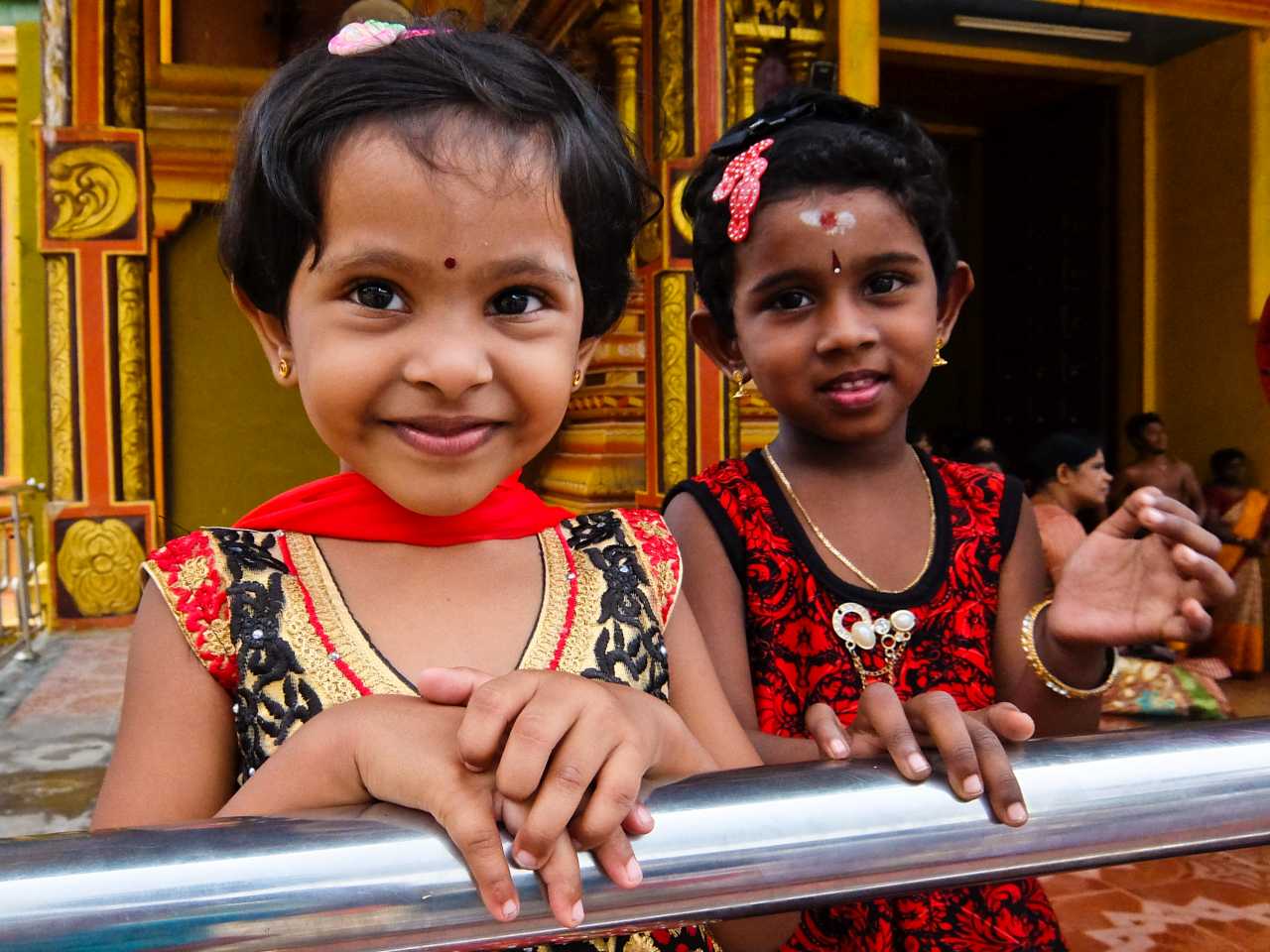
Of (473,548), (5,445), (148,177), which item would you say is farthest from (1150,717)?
(5,445)

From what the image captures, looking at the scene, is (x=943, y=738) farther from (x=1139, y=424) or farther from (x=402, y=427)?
(x=1139, y=424)

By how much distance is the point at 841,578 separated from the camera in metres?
1.16

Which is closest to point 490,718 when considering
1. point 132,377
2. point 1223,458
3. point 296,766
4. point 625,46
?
point 296,766

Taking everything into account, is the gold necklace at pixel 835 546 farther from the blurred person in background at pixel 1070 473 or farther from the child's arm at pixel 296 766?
the blurred person in background at pixel 1070 473

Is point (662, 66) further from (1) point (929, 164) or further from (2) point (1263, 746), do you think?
(2) point (1263, 746)

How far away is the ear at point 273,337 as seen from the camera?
0.87 meters

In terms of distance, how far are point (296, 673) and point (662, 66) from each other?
3696 mm

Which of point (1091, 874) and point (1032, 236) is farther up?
point (1032, 236)

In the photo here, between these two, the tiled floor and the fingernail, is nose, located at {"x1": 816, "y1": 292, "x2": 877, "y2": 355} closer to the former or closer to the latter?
the fingernail

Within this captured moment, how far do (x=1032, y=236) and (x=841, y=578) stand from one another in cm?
625

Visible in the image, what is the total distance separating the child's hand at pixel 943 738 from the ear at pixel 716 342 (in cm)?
60

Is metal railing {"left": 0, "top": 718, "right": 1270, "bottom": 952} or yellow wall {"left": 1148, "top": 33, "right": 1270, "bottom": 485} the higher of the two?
yellow wall {"left": 1148, "top": 33, "right": 1270, "bottom": 485}

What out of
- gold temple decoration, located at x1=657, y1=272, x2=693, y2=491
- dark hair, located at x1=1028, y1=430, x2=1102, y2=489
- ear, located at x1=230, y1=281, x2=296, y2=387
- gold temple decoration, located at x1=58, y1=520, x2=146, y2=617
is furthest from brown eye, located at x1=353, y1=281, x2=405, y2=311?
gold temple decoration, located at x1=58, y1=520, x2=146, y2=617

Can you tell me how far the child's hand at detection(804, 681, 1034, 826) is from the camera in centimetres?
45
